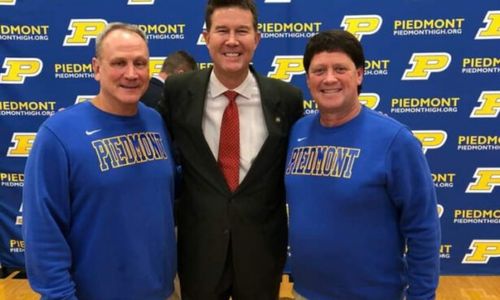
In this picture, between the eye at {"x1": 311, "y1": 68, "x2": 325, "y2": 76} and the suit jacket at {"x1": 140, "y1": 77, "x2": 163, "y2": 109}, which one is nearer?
the eye at {"x1": 311, "y1": 68, "x2": 325, "y2": 76}

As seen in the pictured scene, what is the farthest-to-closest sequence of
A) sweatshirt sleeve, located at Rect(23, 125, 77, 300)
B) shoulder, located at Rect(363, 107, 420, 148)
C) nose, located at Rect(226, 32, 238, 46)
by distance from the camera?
nose, located at Rect(226, 32, 238, 46), shoulder, located at Rect(363, 107, 420, 148), sweatshirt sleeve, located at Rect(23, 125, 77, 300)

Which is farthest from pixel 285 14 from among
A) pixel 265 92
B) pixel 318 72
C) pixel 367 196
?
pixel 367 196

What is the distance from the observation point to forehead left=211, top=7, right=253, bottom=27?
5.63ft

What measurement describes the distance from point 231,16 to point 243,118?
0.41 m

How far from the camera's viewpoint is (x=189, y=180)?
1805 mm

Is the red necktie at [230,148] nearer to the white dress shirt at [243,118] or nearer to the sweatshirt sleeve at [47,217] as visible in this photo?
the white dress shirt at [243,118]

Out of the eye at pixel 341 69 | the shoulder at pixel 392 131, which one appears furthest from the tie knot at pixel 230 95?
the shoulder at pixel 392 131

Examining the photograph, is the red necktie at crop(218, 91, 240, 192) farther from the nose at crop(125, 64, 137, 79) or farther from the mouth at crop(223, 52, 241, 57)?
the nose at crop(125, 64, 137, 79)

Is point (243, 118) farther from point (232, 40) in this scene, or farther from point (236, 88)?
point (232, 40)

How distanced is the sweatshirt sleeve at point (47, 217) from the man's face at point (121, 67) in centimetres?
25

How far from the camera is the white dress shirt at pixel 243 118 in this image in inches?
70.5

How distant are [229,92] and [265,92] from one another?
157 mm

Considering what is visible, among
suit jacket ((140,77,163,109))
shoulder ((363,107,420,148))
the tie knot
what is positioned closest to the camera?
shoulder ((363,107,420,148))

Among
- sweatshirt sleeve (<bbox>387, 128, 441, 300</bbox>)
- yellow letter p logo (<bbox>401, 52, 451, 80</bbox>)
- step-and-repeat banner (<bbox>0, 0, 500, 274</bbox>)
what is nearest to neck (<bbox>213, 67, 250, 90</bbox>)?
sweatshirt sleeve (<bbox>387, 128, 441, 300</bbox>)
